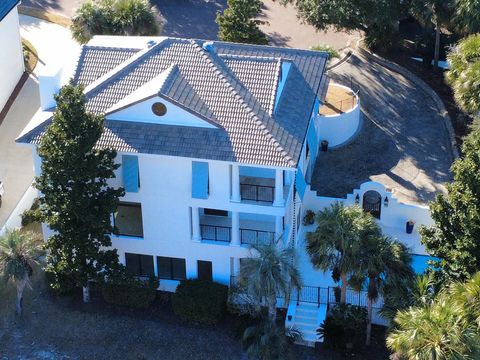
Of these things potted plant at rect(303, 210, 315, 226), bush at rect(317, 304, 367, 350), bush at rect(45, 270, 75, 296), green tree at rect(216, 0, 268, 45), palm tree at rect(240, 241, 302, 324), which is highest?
green tree at rect(216, 0, 268, 45)

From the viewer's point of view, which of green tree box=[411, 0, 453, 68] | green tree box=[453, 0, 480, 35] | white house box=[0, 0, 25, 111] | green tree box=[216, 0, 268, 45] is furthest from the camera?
green tree box=[216, 0, 268, 45]

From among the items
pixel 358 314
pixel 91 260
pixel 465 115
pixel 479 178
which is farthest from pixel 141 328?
pixel 465 115

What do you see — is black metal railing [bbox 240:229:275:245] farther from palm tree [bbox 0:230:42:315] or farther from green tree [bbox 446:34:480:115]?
green tree [bbox 446:34:480:115]

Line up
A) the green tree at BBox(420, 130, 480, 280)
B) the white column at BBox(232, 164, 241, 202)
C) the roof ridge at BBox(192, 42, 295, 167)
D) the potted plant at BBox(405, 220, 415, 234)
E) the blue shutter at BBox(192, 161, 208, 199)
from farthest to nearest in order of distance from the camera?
the potted plant at BBox(405, 220, 415, 234) < the blue shutter at BBox(192, 161, 208, 199) < the white column at BBox(232, 164, 241, 202) < the roof ridge at BBox(192, 42, 295, 167) < the green tree at BBox(420, 130, 480, 280)

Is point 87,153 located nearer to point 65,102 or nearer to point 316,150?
point 65,102

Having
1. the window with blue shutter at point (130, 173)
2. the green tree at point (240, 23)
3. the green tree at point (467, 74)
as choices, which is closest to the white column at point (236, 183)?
the window with blue shutter at point (130, 173)

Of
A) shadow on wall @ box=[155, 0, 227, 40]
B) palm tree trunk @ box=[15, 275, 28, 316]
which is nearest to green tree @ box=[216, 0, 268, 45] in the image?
shadow on wall @ box=[155, 0, 227, 40]

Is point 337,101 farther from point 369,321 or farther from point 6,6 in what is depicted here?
point 6,6
